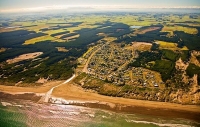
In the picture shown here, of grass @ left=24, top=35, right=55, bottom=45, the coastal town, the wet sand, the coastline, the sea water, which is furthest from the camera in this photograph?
grass @ left=24, top=35, right=55, bottom=45

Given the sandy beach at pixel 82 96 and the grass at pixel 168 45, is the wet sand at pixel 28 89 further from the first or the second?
the grass at pixel 168 45

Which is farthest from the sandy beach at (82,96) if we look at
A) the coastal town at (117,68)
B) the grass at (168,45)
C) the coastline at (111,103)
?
the grass at (168,45)

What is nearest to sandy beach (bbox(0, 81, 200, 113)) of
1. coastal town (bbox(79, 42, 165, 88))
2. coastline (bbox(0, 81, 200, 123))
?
coastline (bbox(0, 81, 200, 123))

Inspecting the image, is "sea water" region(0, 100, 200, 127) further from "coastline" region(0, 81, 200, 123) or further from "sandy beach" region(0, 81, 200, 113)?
"sandy beach" region(0, 81, 200, 113)

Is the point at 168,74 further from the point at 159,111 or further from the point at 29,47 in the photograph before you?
the point at 29,47

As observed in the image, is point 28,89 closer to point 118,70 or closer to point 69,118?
point 69,118

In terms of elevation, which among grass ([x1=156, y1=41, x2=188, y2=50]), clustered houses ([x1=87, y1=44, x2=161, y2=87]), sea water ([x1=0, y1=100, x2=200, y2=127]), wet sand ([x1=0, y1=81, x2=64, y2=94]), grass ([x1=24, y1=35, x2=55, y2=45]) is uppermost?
grass ([x1=156, y1=41, x2=188, y2=50])

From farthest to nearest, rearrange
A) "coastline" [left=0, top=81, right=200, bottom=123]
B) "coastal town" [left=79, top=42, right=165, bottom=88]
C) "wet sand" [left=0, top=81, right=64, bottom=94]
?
"coastal town" [left=79, top=42, right=165, bottom=88] → "wet sand" [left=0, top=81, right=64, bottom=94] → "coastline" [left=0, top=81, right=200, bottom=123]
